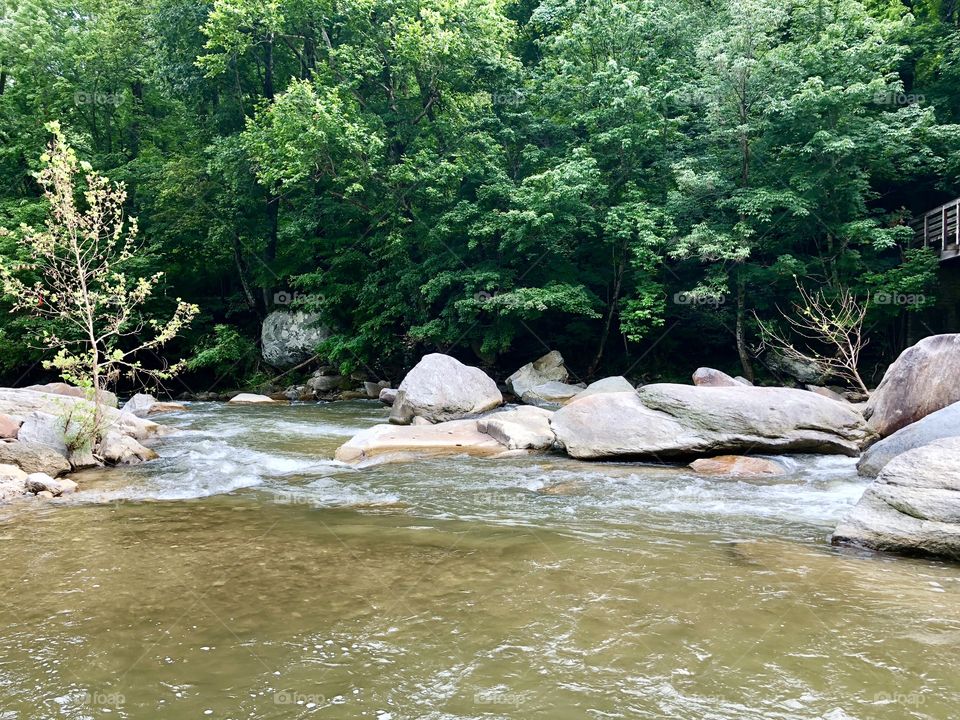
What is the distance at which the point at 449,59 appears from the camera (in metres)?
19.0

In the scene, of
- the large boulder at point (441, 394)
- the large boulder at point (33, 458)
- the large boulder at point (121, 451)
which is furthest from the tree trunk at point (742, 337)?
the large boulder at point (33, 458)

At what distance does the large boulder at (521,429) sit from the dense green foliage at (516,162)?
7159 mm

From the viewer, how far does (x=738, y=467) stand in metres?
8.01

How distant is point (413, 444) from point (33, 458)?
A: 451cm

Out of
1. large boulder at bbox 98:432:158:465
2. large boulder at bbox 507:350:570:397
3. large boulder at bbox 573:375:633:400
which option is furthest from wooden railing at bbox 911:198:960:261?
large boulder at bbox 98:432:158:465

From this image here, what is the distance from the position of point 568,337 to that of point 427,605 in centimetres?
1766

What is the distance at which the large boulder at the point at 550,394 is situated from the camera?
16.6m

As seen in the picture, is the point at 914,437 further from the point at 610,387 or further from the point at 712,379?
the point at 610,387

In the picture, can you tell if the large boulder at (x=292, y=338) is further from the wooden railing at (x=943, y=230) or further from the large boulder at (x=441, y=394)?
the wooden railing at (x=943, y=230)

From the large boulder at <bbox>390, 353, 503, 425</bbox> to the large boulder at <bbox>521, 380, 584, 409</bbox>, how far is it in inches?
145

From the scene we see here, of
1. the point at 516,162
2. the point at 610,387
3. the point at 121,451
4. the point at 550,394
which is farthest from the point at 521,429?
the point at 516,162

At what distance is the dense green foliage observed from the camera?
55.7 ft

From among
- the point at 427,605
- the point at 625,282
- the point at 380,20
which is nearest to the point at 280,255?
the point at 380,20

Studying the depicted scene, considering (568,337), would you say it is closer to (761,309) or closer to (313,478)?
(761,309)
